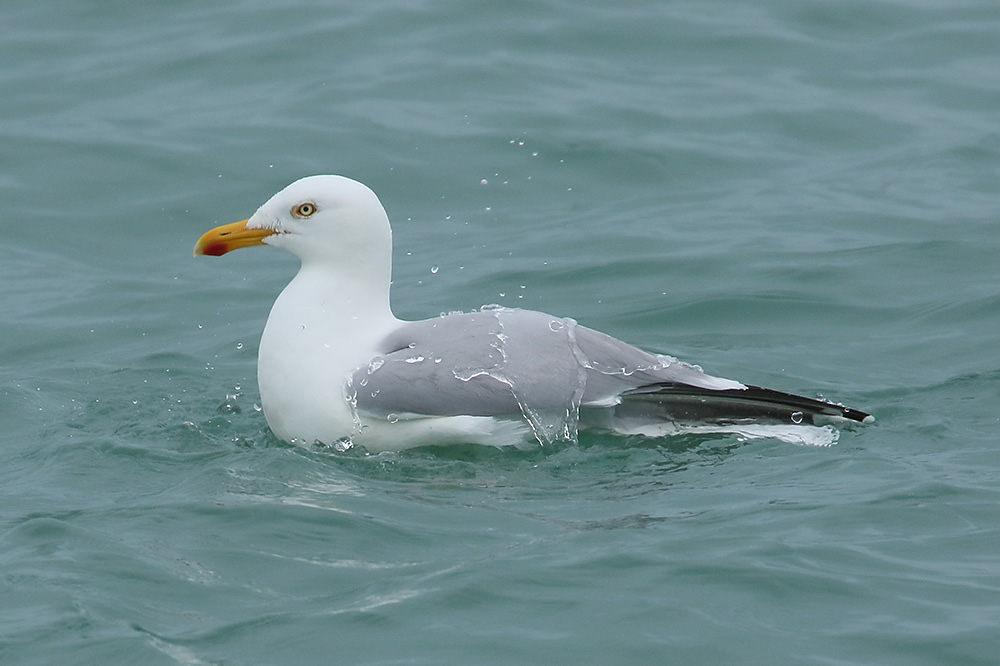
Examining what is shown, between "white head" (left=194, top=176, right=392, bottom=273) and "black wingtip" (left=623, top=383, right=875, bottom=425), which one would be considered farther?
"white head" (left=194, top=176, right=392, bottom=273)

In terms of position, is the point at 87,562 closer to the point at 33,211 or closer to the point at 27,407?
the point at 27,407

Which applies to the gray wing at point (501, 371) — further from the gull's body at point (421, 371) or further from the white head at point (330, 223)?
the white head at point (330, 223)

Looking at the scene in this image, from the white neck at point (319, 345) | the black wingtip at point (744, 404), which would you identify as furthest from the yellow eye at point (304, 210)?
the black wingtip at point (744, 404)

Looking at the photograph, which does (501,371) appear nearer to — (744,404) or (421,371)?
(421,371)

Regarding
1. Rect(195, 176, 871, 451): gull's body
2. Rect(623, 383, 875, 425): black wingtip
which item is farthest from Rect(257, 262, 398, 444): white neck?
Rect(623, 383, 875, 425): black wingtip

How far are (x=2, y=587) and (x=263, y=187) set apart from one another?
5638 millimetres

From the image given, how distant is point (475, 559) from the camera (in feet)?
17.4

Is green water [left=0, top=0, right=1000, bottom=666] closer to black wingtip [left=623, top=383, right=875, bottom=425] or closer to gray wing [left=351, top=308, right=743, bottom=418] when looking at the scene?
black wingtip [left=623, top=383, right=875, bottom=425]

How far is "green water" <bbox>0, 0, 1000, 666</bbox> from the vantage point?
5.01 m

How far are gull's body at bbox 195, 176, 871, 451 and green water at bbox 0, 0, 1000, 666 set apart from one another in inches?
5.5

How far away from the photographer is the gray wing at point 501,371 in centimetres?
637

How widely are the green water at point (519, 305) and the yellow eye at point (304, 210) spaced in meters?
1.04

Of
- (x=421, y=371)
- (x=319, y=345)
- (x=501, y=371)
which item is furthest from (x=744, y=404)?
(x=319, y=345)

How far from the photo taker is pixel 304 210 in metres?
6.70
